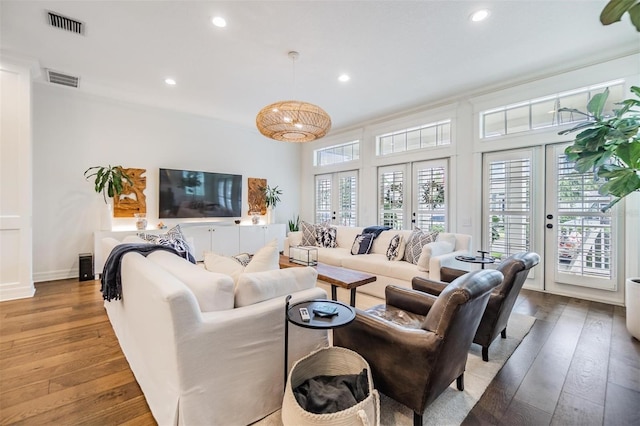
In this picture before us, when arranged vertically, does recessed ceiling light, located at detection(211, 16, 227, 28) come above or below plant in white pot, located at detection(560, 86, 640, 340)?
above

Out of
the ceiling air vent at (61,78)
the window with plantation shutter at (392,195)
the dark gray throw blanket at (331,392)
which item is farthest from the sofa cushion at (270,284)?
the ceiling air vent at (61,78)

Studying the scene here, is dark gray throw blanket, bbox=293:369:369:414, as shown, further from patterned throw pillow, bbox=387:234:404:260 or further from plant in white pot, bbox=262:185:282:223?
plant in white pot, bbox=262:185:282:223

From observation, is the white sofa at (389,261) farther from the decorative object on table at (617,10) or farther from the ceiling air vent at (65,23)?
the ceiling air vent at (65,23)

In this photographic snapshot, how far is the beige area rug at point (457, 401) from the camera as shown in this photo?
1.57 meters

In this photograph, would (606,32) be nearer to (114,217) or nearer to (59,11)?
(59,11)

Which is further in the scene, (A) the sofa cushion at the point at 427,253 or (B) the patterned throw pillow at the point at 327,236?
(B) the patterned throw pillow at the point at 327,236

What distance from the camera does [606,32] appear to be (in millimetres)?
2963

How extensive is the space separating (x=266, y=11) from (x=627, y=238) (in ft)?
15.2

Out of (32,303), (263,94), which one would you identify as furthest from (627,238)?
(32,303)

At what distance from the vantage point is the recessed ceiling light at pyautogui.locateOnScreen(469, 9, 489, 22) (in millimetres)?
2592

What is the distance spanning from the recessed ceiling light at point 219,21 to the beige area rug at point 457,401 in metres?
3.26

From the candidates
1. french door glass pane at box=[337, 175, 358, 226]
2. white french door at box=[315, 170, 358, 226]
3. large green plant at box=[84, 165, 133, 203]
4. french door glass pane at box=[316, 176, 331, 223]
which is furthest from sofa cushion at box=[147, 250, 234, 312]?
french door glass pane at box=[316, 176, 331, 223]

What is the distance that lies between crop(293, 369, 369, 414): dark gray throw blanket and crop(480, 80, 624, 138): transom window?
388 centimetres

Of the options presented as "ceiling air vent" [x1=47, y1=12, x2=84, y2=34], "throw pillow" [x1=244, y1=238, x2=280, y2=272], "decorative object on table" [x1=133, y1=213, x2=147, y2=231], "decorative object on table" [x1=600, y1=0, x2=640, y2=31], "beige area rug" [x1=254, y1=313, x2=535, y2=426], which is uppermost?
"ceiling air vent" [x1=47, y1=12, x2=84, y2=34]
